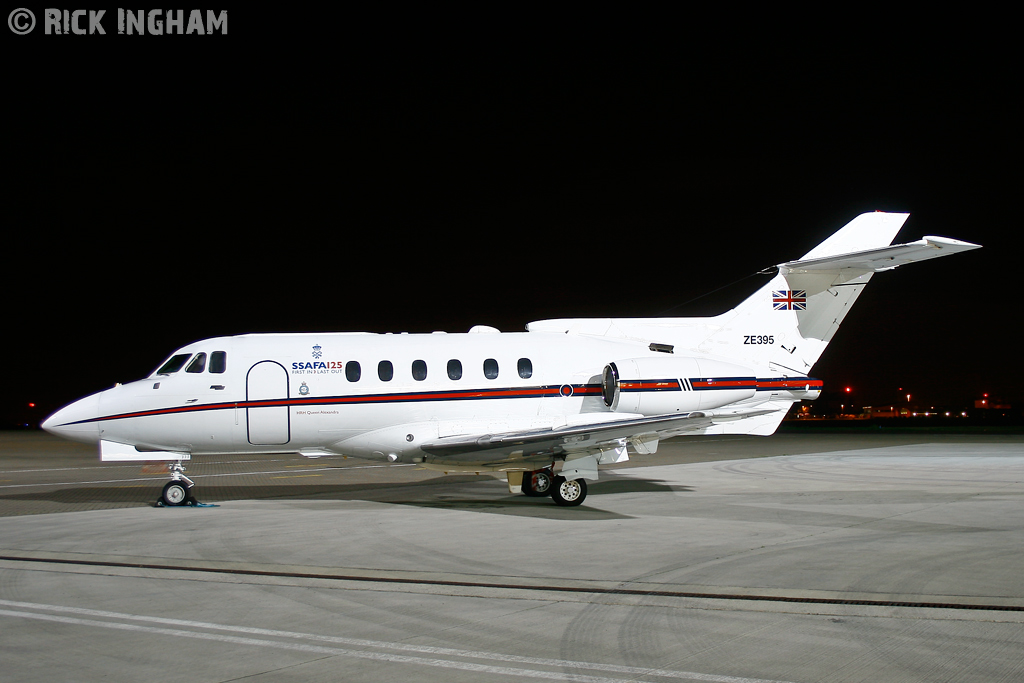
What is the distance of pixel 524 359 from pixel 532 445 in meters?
2.59

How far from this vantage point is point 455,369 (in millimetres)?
15469

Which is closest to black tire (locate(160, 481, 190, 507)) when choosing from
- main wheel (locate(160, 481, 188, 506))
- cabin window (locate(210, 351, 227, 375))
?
main wheel (locate(160, 481, 188, 506))

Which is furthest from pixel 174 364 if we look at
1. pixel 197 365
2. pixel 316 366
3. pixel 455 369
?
pixel 455 369

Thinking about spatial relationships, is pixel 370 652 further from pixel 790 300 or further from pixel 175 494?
pixel 790 300

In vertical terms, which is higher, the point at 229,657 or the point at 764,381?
the point at 764,381

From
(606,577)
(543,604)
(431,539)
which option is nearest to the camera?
(543,604)

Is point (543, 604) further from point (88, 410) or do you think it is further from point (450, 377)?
point (88, 410)

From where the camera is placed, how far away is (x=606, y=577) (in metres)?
8.37

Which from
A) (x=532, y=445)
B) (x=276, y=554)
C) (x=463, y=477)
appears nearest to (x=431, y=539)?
(x=276, y=554)

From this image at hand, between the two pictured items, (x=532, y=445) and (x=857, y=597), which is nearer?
(x=857, y=597)

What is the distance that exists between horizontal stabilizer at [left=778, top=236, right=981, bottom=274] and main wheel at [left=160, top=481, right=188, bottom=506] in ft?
40.6

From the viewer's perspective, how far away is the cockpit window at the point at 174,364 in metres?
15.1

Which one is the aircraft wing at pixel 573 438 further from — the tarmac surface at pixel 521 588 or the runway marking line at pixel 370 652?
the runway marking line at pixel 370 652

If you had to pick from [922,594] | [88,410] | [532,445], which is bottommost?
[922,594]
